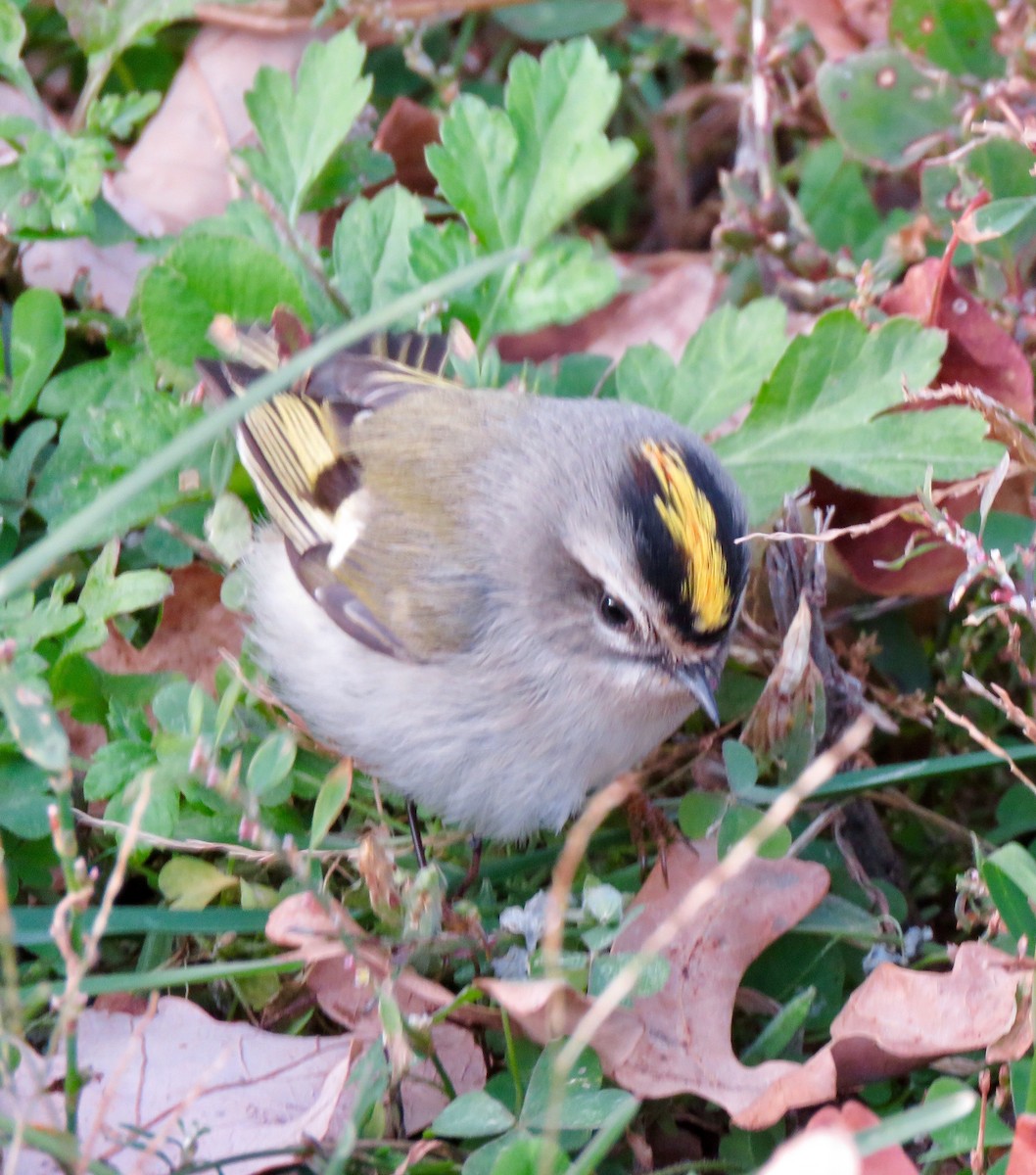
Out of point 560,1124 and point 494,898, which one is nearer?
point 560,1124

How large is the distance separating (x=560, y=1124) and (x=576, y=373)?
1.69 m

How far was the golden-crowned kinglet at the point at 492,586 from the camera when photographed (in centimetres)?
222

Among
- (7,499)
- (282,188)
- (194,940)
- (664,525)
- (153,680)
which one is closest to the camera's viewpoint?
(664,525)

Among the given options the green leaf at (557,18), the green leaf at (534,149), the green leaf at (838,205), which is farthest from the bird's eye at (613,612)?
the green leaf at (557,18)

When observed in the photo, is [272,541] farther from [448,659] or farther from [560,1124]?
[560,1124]

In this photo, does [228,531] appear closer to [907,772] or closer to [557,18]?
[907,772]

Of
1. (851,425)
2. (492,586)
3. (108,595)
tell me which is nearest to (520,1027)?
(492,586)

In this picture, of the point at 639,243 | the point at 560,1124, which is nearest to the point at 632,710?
the point at 560,1124

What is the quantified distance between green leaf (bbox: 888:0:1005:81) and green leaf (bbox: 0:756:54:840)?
8.46 feet

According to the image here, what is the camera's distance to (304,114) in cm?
292

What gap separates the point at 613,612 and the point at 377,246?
1.07 meters

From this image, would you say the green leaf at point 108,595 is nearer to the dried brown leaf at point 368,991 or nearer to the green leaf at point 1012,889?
the dried brown leaf at point 368,991

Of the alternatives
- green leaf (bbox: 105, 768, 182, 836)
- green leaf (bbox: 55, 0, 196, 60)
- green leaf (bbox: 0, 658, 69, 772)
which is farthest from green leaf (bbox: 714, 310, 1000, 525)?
green leaf (bbox: 55, 0, 196, 60)

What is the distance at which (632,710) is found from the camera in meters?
2.39
